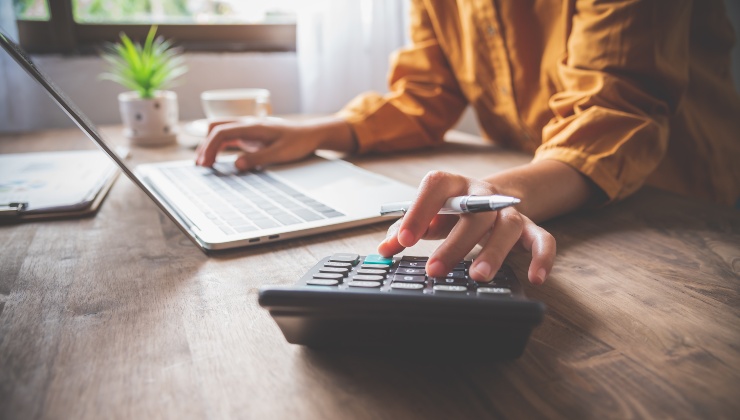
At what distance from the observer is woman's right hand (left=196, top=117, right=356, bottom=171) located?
2.80 ft

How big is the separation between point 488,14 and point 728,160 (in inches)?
19.8

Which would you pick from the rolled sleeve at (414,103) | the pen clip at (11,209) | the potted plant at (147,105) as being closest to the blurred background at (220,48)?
the potted plant at (147,105)

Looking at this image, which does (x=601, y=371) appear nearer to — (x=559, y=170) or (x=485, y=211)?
(x=485, y=211)

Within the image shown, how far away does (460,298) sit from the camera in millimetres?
318

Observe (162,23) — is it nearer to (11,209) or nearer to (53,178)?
(53,178)

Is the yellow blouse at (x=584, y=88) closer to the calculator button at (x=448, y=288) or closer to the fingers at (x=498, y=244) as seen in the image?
the fingers at (x=498, y=244)

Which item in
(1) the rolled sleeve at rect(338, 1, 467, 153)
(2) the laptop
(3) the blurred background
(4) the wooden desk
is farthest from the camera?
(3) the blurred background

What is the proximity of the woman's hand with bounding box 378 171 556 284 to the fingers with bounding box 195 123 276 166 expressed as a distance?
18.3 inches

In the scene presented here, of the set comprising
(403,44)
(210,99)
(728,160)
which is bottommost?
(728,160)

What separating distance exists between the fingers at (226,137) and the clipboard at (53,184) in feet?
0.47

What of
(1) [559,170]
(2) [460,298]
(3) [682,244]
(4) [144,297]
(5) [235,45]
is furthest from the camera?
(5) [235,45]

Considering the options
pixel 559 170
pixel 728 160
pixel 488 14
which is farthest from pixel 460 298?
pixel 728 160

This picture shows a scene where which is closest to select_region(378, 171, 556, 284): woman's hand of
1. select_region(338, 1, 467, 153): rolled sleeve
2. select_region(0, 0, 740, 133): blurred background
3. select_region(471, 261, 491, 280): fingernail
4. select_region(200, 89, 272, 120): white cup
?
select_region(471, 261, 491, 280): fingernail

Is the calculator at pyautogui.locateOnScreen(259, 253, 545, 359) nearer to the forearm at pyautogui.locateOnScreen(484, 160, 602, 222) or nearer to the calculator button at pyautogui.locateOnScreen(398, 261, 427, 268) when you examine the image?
the calculator button at pyautogui.locateOnScreen(398, 261, 427, 268)
